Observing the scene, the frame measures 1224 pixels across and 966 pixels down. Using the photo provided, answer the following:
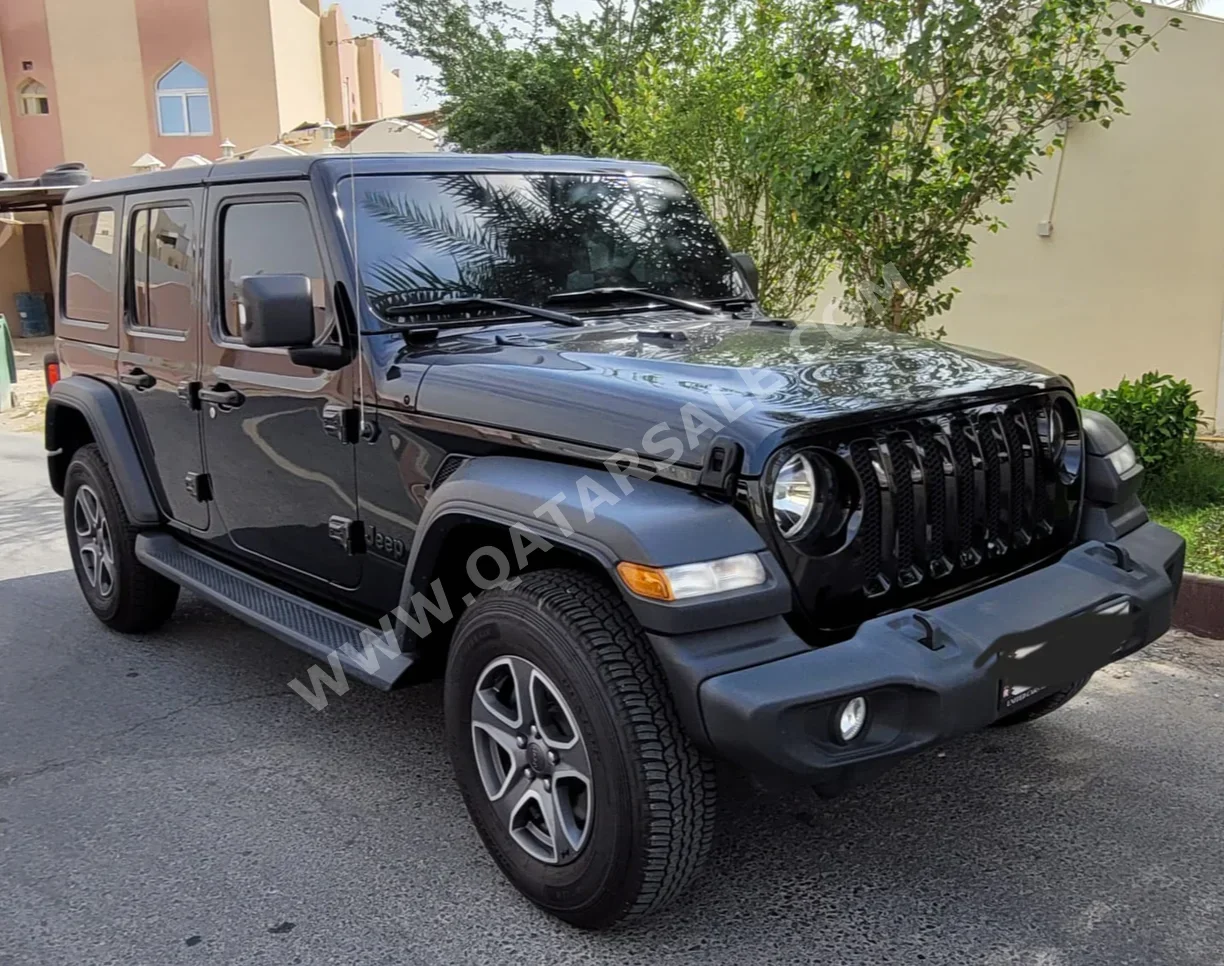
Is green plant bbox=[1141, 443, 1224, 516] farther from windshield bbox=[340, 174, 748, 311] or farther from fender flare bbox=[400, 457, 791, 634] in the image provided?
→ fender flare bbox=[400, 457, 791, 634]

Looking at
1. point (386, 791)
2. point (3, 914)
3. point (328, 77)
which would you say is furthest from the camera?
point (328, 77)

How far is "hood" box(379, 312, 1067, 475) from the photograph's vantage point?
8.65 feet

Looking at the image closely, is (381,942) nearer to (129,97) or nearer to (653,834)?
(653,834)

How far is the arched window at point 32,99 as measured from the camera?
25.9m

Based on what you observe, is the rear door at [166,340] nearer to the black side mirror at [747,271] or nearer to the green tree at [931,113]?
the black side mirror at [747,271]

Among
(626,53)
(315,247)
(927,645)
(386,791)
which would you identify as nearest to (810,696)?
(927,645)

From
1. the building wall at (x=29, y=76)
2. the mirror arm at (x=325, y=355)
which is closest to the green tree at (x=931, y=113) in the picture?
the mirror arm at (x=325, y=355)

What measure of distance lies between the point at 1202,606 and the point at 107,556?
16.2ft

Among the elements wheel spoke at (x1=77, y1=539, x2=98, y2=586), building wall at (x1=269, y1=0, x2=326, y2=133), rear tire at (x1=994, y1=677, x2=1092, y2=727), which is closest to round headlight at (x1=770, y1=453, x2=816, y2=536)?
rear tire at (x1=994, y1=677, x2=1092, y2=727)

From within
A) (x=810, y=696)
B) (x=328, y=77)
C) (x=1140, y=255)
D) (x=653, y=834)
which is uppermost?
(x=328, y=77)

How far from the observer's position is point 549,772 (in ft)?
9.20

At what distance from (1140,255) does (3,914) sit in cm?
846

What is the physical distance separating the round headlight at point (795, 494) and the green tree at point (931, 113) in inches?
142

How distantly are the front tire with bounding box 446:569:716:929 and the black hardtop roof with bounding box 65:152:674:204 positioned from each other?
164 cm
